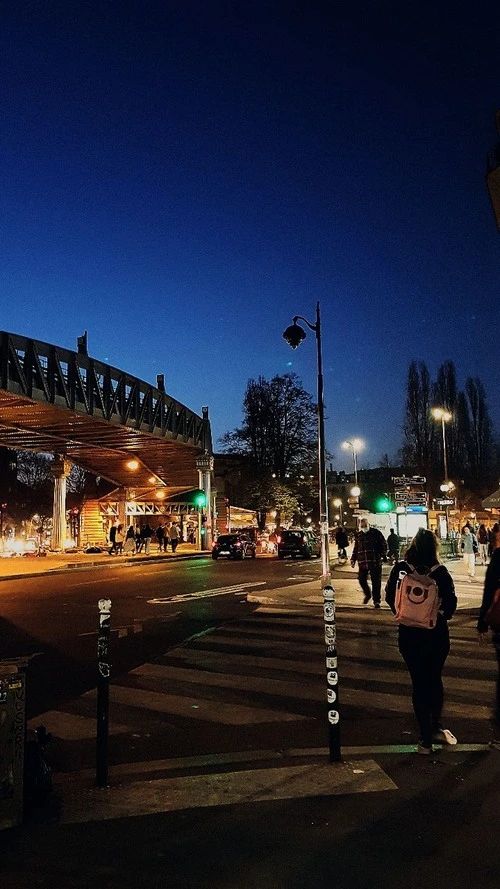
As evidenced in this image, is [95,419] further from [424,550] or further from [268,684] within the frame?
[424,550]

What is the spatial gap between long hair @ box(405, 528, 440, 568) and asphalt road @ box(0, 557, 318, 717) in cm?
419

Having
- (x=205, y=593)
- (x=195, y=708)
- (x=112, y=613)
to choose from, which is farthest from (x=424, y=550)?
(x=205, y=593)

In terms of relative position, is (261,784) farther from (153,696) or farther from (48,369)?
A: (48,369)

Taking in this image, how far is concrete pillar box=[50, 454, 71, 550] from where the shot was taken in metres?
42.8

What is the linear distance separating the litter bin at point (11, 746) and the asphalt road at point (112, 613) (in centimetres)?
297

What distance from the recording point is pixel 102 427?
112 ft

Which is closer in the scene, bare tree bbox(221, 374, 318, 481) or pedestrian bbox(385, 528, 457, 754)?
pedestrian bbox(385, 528, 457, 754)

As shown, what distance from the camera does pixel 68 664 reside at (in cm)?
946

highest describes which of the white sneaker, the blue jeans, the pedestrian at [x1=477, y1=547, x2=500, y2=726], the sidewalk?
the pedestrian at [x1=477, y1=547, x2=500, y2=726]

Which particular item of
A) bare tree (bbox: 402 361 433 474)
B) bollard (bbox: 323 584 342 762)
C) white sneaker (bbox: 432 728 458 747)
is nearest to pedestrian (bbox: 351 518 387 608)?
white sneaker (bbox: 432 728 458 747)

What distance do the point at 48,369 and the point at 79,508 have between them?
28.0 m

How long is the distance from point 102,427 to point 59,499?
1089 centimetres

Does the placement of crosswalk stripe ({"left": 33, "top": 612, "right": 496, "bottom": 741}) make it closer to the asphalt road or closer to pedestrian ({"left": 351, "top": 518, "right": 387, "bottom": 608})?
the asphalt road

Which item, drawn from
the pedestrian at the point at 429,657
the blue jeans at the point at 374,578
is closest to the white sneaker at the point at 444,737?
the pedestrian at the point at 429,657
